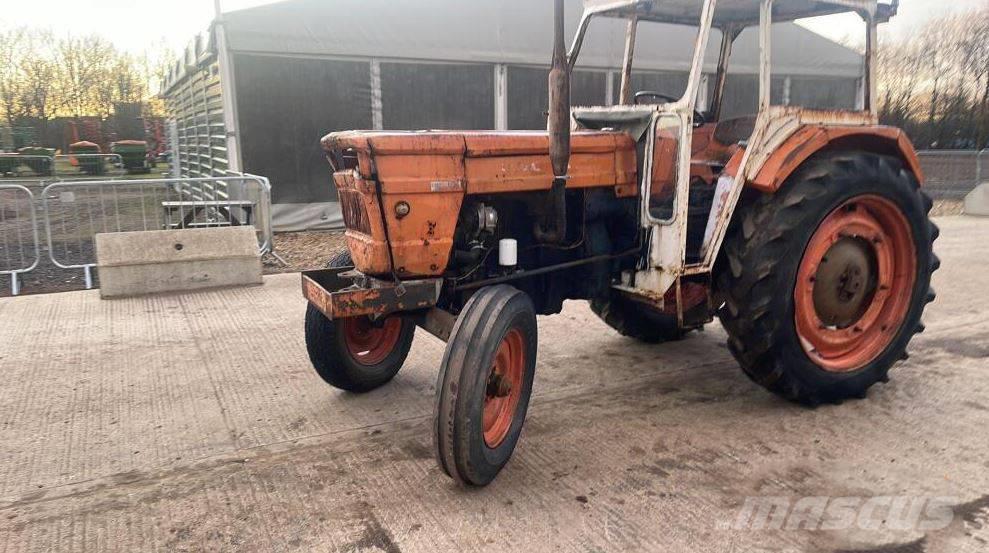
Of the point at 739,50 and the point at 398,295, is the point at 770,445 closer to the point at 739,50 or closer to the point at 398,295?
the point at 398,295

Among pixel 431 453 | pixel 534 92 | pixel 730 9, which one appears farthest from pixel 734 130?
pixel 534 92

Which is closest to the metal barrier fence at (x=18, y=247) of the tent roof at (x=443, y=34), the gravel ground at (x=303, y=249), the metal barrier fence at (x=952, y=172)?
the gravel ground at (x=303, y=249)

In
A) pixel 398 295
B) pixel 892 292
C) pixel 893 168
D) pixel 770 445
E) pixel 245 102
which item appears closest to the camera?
pixel 398 295

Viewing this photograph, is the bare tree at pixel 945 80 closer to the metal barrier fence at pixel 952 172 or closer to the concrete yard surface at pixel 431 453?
the metal barrier fence at pixel 952 172

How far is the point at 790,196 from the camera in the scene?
3.64 m

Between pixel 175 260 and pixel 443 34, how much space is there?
5.85 m

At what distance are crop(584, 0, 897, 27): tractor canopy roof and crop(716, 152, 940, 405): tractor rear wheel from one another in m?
0.90

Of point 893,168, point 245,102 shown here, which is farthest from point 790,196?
point 245,102

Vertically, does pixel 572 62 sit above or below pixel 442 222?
above

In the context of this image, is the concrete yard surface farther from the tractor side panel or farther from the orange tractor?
the tractor side panel

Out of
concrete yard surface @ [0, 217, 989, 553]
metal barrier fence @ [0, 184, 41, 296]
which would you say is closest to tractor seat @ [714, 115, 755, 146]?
concrete yard surface @ [0, 217, 989, 553]

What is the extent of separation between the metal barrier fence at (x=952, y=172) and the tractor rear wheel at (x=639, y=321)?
12.5 meters

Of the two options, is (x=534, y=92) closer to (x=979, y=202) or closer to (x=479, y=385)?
(x=979, y=202)

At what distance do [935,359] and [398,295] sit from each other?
3.75m
